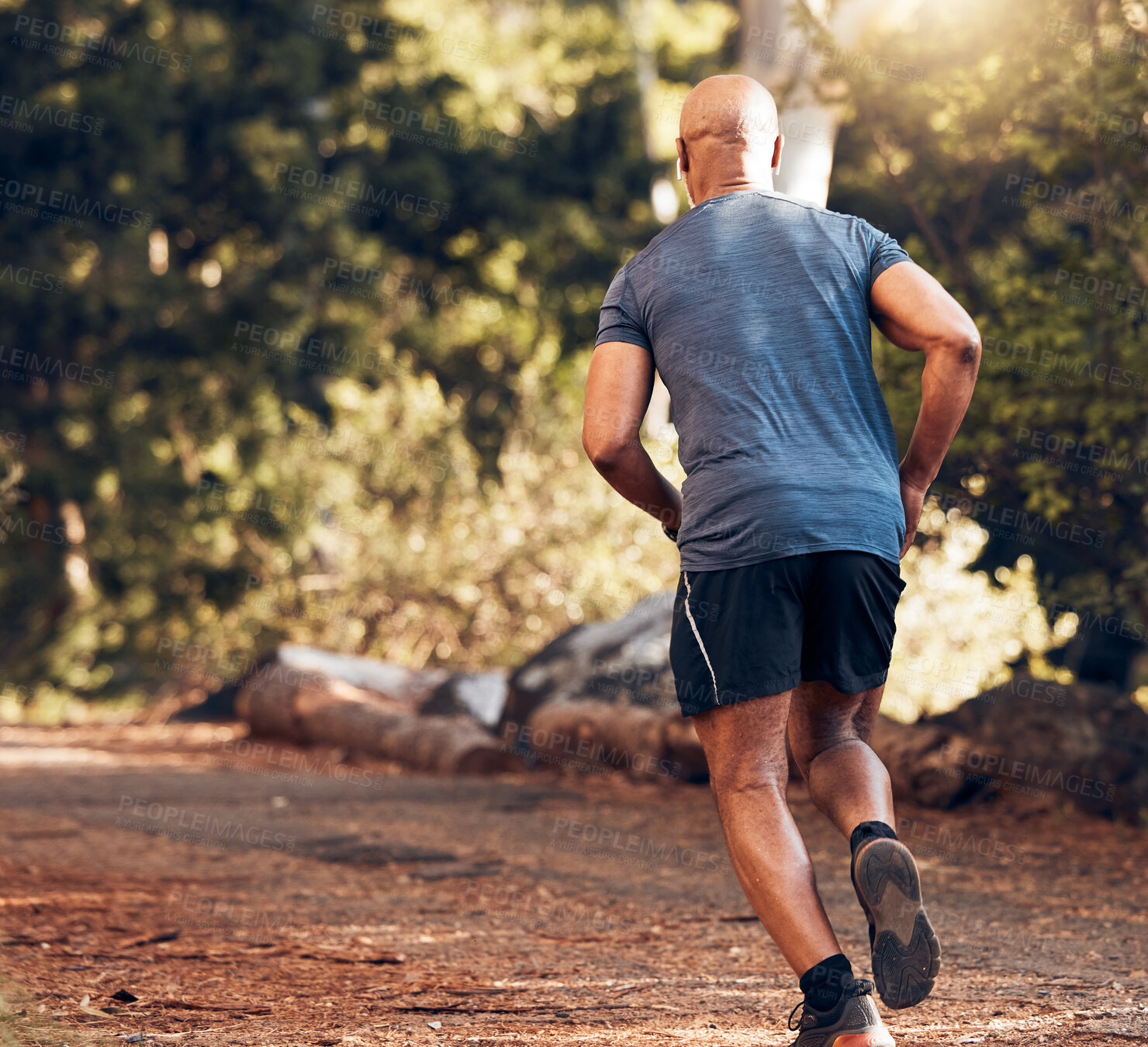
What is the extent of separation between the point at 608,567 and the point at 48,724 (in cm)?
724

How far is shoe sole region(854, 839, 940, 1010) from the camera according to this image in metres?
2.57

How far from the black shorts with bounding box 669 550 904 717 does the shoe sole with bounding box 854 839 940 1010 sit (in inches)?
15.7

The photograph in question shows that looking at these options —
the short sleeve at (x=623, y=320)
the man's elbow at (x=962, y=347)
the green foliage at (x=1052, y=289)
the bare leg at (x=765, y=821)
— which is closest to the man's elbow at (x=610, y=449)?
the short sleeve at (x=623, y=320)

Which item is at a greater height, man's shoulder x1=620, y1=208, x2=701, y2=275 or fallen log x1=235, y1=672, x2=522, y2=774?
man's shoulder x1=620, y1=208, x2=701, y2=275

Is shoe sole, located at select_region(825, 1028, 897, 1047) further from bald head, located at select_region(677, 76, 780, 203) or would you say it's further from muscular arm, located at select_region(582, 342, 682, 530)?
bald head, located at select_region(677, 76, 780, 203)

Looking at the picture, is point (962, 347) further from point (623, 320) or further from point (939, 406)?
point (623, 320)

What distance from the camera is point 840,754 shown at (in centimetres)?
293

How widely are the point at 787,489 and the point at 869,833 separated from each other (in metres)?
0.76

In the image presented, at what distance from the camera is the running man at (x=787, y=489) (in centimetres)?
274

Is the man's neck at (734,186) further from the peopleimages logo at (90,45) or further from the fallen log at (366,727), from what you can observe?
the peopleimages logo at (90,45)

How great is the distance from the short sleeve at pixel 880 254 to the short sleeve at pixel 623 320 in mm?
542

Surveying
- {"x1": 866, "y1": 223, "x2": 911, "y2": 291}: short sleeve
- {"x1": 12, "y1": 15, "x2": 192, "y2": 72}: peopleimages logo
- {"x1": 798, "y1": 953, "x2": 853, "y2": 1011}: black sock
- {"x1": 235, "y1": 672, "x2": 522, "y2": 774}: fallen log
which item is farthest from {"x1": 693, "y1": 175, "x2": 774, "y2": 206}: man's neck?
{"x1": 12, "y1": 15, "x2": 192, "y2": 72}: peopleimages logo

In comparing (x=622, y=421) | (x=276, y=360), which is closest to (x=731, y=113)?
(x=622, y=421)

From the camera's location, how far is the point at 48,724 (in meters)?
15.5
